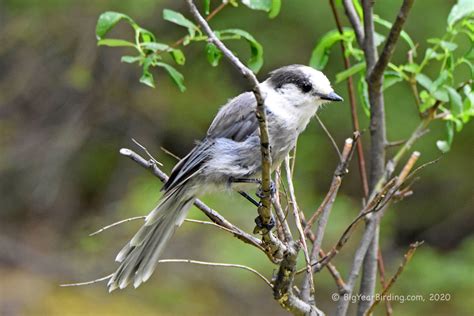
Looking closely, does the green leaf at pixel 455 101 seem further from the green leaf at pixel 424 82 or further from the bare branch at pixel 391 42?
the bare branch at pixel 391 42

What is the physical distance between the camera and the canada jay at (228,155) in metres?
3.06

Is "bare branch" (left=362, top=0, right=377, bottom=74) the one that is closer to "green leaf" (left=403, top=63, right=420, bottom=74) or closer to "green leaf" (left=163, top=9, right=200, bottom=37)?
"green leaf" (left=403, top=63, right=420, bottom=74)

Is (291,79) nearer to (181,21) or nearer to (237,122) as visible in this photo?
(237,122)

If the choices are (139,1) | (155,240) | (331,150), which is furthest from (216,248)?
(155,240)

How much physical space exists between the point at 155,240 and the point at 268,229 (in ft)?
2.53

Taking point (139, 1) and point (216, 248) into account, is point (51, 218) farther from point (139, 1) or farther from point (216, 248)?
point (139, 1)

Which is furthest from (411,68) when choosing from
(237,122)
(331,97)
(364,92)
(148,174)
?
(148,174)

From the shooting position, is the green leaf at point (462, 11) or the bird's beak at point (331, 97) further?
the bird's beak at point (331, 97)

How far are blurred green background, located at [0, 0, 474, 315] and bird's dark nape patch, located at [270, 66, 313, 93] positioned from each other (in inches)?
119

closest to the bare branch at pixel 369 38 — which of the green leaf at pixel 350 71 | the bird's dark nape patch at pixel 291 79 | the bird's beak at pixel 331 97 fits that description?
the green leaf at pixel 350 71

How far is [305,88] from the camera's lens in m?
3.16

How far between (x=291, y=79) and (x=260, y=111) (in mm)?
1153

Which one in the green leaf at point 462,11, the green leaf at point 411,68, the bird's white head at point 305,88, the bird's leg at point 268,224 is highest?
the green leaf at point 462,11

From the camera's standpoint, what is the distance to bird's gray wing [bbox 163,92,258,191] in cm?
311
